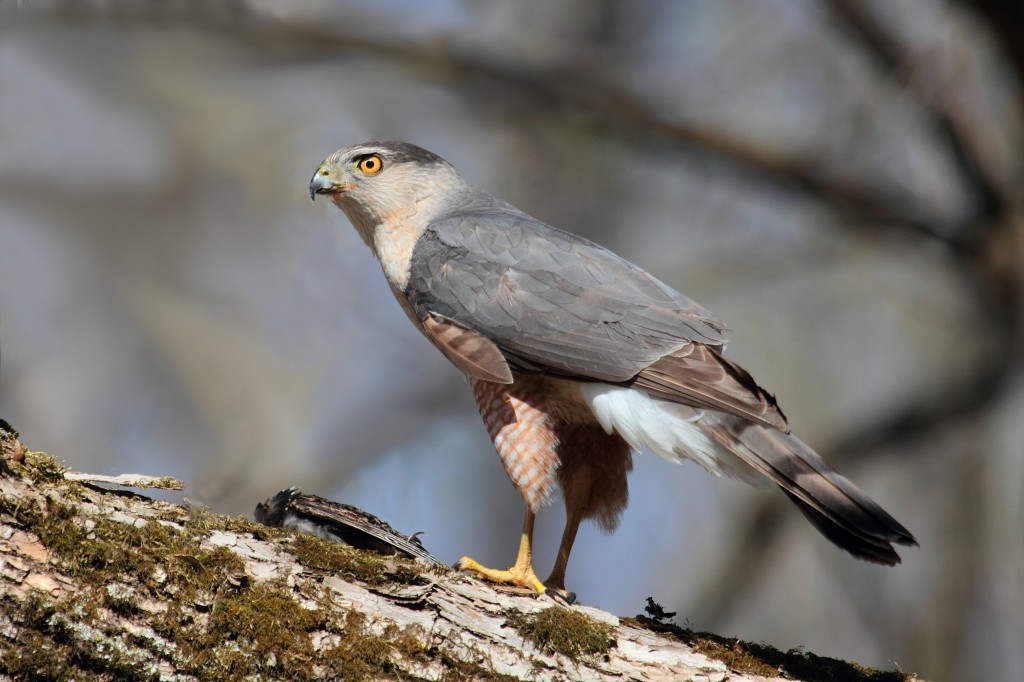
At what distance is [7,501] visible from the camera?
2598mm

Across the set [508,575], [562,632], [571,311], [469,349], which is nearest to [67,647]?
[562,632]

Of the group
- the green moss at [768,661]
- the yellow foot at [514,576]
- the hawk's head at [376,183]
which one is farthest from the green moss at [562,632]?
the hawk's head at [376,183]

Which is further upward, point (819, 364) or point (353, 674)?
point (819, 364)

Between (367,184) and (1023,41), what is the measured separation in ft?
22.1

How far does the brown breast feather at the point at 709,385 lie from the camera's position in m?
3.69

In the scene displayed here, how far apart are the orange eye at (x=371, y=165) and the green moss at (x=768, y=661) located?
9.36 ft

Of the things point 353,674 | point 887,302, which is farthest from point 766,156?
point 353,674

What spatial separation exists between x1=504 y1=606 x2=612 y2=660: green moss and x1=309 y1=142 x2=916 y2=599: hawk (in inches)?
17.3

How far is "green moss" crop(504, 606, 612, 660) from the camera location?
3100 mm

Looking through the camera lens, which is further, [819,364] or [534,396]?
[819,364]

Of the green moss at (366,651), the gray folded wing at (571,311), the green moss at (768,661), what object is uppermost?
the gray folded wing at (571,311)

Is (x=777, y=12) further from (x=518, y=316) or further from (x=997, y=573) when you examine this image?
(x=518, y=316)

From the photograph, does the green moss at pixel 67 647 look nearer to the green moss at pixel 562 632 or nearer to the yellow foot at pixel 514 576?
the green moss at pixel 562 632

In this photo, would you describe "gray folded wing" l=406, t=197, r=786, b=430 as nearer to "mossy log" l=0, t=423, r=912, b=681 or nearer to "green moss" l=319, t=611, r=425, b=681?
"mossy log" l=0, t=423, r=912, b=681
